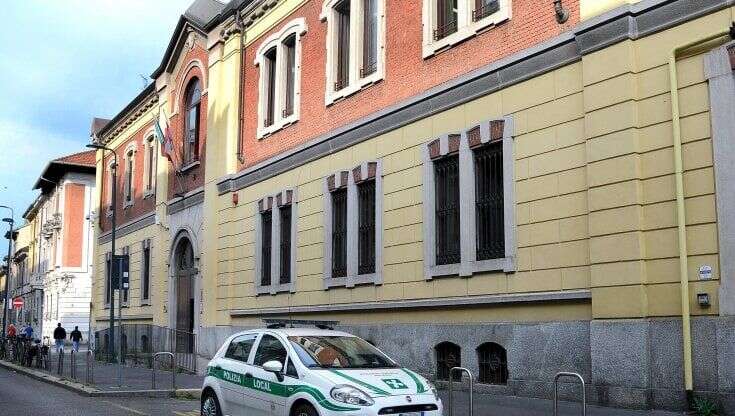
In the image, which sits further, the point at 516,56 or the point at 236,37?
the point at 236,37

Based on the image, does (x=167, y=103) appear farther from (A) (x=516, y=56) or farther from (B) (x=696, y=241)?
(B) (x=696, y=241)

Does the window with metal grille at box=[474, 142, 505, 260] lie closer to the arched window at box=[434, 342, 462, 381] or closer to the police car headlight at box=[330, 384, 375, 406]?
the arched window at box=[434, 342, 462, 381]

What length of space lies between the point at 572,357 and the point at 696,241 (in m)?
2.85

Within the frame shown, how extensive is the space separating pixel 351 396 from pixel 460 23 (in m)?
9.19

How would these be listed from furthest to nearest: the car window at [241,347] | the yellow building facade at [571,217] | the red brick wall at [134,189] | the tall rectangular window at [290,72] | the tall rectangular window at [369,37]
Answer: the red brick wall at [134,189], the tall rectangular window at [290,72], the tall rectangular window at [369,37], the car window at [241,347], the yellow building facade at [571,217]

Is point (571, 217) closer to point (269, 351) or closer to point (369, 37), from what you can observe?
A: point (269, 351)

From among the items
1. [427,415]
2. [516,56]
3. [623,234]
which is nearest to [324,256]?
[516,56]

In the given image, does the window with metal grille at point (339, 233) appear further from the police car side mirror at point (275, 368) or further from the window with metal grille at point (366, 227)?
the police car side mirror at point (275, 368)

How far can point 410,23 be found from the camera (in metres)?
18.1

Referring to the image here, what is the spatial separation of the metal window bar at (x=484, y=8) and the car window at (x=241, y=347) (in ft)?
26.1

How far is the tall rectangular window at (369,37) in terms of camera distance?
19906 millimetres

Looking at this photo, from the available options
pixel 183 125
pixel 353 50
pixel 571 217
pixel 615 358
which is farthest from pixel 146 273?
pixel 615 358

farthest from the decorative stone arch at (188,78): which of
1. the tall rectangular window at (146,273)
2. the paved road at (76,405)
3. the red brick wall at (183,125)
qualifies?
the paved road at (76,405)

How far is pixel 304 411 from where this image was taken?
404 inches
